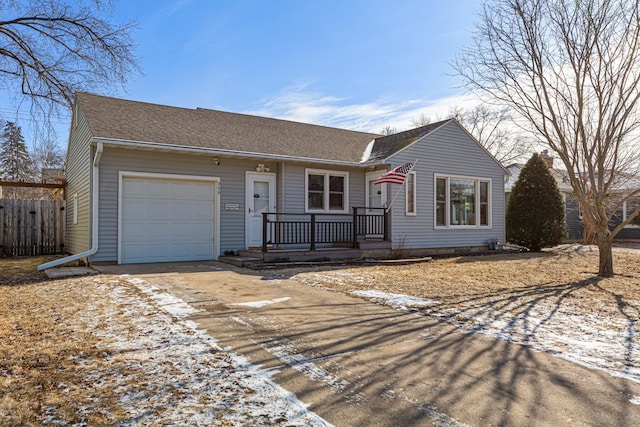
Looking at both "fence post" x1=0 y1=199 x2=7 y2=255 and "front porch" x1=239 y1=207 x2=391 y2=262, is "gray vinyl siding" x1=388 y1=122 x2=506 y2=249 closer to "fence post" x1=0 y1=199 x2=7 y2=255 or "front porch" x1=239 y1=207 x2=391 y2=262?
"front porch" x1=239 y1=207 x2=391 y2=262

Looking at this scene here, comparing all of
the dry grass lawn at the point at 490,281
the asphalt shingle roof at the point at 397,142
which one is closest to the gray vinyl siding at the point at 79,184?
the dry grass lawn at the point at 490,281

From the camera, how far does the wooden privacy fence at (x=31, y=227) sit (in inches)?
494

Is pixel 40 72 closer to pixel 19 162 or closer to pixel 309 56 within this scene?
pixel 309 56

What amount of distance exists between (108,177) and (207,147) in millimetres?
2342

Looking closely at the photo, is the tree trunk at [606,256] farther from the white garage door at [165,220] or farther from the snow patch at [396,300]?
the white garage door at [165,220]

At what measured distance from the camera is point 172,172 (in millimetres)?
10117

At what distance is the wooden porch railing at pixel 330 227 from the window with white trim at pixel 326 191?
282 mm

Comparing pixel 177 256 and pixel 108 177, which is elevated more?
pixel 108 177

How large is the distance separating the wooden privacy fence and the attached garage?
5591 millimetres

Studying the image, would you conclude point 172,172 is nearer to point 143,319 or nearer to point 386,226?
point 386,226

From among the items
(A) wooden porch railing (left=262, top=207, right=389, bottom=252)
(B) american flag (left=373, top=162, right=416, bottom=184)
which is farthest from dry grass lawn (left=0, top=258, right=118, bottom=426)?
(B) american flag (left=373, top=162, right=416, bottom=184)

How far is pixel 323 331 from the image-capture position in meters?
4.32

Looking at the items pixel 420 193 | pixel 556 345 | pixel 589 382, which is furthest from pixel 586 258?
pixel 589 382

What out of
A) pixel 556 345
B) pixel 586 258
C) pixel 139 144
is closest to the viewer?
pixel 556 345
